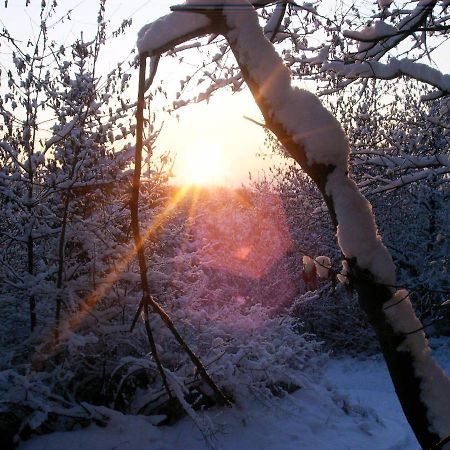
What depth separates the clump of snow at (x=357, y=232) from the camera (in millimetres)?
2043

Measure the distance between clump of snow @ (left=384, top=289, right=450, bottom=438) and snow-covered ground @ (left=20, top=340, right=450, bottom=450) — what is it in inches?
99.5

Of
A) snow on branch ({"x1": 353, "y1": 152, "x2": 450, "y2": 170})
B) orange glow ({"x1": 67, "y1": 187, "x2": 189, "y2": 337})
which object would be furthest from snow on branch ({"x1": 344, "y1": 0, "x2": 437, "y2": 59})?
orange glow ({"x1": 67, "y1": 187, "x2": 189, "y2": 337})

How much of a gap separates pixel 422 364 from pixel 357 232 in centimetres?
60

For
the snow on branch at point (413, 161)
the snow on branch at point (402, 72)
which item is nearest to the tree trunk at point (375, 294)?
the snow on branch at point (402, 72)

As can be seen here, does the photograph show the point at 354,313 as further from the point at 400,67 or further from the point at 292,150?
the point at 292,150

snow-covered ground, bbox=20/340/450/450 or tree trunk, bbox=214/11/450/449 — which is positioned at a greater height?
tree trunk, bbox=214/11/450/449

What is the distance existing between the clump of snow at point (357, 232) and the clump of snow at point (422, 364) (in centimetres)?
12

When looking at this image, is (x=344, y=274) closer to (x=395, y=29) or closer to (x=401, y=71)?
(x=395, y=29)

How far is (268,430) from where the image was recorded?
5.84 m

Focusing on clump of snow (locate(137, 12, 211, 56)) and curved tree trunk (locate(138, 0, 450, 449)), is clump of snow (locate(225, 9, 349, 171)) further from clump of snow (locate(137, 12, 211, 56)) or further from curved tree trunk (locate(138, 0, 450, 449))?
clump of snow (locate(137, 12, 211, 56))

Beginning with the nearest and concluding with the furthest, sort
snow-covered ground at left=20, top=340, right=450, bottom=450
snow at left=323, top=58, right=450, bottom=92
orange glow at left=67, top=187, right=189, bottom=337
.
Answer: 1. snow at left=323, top=58, right=450, bottom=92
2. snow-covered ground at left=20, top=340, right=450, bottom=450
3. orange glow at left=67, top=187, right=189, bottom=337

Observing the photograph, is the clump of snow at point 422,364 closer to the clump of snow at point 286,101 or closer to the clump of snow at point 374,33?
the clump of snow at point 286,101

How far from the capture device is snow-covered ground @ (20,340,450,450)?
5.12m

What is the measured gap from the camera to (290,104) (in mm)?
2057
